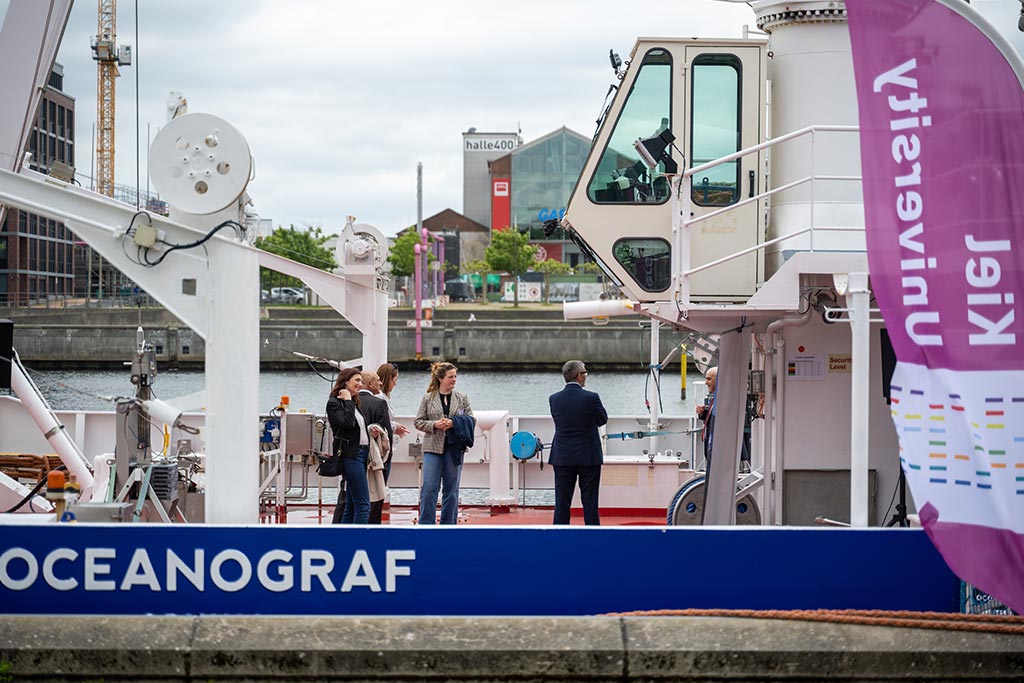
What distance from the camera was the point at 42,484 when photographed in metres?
9.43

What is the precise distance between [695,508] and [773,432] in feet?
3.16

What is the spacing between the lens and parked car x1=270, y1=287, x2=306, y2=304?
78625mm

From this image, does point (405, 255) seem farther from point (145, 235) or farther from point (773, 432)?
point (145, 235)

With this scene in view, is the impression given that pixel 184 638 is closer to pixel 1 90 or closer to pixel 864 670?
pixel 864 670

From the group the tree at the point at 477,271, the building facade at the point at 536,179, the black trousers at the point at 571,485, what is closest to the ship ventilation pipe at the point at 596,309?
the black trousers at the point at 571,485

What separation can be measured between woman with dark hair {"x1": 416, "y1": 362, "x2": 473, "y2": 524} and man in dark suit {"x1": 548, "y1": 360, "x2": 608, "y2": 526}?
810 millimetres

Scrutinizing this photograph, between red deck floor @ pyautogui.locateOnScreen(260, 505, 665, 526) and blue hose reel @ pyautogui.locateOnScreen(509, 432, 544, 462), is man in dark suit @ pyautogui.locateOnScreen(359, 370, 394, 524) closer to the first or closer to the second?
red deck floor @ pyautogui.locateOnScreen(260, 505, 665, 526)

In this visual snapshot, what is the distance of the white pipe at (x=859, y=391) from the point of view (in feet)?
21.1

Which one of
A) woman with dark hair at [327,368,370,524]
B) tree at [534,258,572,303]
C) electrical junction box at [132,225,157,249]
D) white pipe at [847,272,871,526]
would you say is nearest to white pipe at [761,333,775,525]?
white pipe at [847,272,871,526]

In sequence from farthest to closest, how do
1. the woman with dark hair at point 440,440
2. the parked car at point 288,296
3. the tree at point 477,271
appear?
the parked car at point 288,296
the tree at point 477,271
the woman with dark hair at point 440,440

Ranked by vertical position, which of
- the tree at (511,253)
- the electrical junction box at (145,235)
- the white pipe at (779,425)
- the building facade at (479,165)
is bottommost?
the white pipe at (779,425)

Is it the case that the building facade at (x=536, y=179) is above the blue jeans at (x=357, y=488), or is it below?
above

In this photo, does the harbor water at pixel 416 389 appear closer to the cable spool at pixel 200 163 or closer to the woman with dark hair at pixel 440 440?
the woman with dark hair at pixel 440 440

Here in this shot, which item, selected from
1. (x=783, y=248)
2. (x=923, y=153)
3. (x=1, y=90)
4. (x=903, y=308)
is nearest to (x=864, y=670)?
(x=903, y=308)
